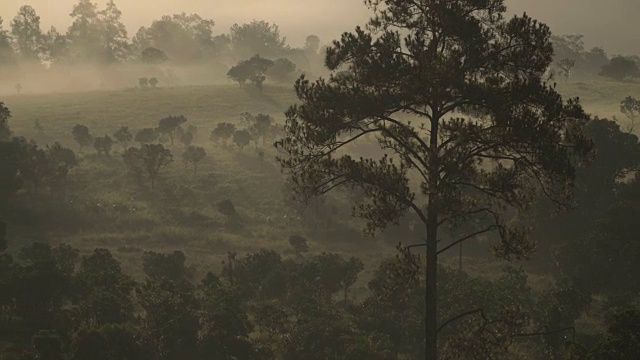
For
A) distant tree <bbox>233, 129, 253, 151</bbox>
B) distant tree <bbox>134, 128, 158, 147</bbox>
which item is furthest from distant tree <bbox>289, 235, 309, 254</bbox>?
distant tree <bbox>134, 128, 158, 147</bbox>

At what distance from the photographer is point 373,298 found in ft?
115


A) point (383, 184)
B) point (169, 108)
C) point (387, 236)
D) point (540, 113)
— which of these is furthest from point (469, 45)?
point (169, 108)

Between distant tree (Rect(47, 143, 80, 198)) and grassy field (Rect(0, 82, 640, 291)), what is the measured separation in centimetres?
145

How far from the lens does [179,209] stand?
65938 mm

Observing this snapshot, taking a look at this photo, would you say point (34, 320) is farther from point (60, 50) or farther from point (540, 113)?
point (60, 50)

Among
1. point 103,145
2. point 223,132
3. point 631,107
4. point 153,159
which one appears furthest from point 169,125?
point 631,107

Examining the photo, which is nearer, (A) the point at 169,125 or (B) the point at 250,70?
(A) the point at 169,125

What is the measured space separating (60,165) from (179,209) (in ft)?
56.8

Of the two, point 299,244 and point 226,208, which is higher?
point 226,208

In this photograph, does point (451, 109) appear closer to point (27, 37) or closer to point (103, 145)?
point (103, 145)

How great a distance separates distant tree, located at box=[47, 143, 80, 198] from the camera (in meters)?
64.8

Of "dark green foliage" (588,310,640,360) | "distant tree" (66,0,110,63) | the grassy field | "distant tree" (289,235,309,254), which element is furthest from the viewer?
"distant tree" (66,0,110,63)

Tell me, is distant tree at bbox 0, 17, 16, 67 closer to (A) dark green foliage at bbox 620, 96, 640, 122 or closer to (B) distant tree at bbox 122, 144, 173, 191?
(B) distant tree at bbox 122, 144, 173, 191

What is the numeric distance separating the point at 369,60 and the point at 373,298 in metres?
21.4
